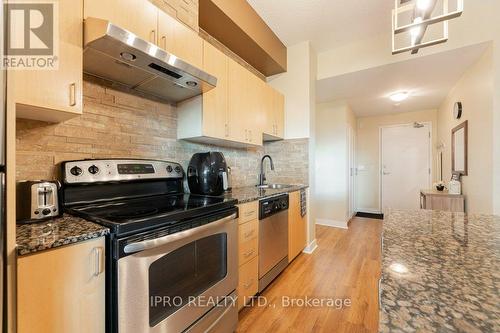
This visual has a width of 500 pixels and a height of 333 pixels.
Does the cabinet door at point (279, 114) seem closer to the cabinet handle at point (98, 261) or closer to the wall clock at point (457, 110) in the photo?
the cabinet handle at point (98, 261)

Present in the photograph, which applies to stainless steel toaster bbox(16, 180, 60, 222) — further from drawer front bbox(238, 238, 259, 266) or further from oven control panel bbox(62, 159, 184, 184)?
drawer front bbox(238, 238, 259, 266)

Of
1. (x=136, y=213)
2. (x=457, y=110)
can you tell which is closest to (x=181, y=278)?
(x=136, y=213)

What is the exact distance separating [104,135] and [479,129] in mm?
3523

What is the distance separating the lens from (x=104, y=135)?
1385 mm

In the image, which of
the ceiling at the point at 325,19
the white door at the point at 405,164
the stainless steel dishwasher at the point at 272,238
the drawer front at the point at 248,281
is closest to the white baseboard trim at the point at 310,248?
the stainless steel dishwasher at the point at 272,238

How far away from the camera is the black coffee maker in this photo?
1.71 meters

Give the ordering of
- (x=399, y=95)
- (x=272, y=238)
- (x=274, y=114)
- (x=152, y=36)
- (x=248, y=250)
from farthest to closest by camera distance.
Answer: (x=399, y=95), (x=274, y=114), (x=272, y=238), (x=248, y=250), (x=152, y=36)

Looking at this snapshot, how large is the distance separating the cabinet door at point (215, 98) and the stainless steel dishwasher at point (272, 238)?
714 millimetres

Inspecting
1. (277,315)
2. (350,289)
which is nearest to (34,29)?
(277,315)

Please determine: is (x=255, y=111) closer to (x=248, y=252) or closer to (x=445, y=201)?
(x=248, y=252)

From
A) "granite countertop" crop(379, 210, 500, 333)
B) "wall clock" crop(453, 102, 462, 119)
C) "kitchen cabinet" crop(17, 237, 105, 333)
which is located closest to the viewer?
"granite countertop" crop(379, 210, 500, 333)

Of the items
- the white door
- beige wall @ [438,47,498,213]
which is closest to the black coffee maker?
beige wall @ [438,47,498,213]

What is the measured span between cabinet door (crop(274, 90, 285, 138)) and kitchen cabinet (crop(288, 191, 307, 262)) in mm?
833

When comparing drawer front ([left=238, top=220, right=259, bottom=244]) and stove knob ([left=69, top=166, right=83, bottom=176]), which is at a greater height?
stove knob ([left=69, top=166, right=83, bottom=176])
